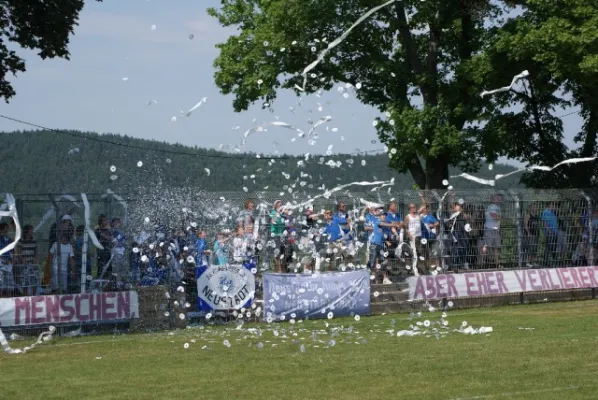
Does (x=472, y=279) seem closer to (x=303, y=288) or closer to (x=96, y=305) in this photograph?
(x=303, y=288)

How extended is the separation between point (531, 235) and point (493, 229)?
1123 millimetres

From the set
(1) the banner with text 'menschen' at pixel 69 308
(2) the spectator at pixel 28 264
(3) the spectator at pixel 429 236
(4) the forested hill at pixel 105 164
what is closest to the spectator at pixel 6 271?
(2) the spectator at pixel 28 264

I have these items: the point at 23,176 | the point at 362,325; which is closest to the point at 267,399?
the point at 362,325

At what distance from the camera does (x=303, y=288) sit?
781 inches

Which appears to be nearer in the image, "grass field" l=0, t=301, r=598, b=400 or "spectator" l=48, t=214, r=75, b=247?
"grass field" l=0, t=301, r=598, b=400

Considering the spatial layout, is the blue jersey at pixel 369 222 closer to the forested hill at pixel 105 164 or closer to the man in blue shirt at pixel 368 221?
the man in blue shirt at pixel 368 221

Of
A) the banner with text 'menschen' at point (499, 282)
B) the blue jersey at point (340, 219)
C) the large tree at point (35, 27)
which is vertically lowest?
the banner with text 'menschen' at point (499, 282)

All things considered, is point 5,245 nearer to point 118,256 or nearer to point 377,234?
point 118,256

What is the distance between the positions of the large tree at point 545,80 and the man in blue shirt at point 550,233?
4.92 meters

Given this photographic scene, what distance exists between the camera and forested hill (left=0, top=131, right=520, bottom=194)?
5041cm

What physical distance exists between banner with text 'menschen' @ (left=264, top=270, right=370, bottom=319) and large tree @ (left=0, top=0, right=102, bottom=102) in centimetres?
933

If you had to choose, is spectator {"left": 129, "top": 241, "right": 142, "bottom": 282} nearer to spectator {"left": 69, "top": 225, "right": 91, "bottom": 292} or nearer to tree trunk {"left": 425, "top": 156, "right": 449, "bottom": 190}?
spectator {"left": 69, "top": 225, "right": 91, "bottom": 292}

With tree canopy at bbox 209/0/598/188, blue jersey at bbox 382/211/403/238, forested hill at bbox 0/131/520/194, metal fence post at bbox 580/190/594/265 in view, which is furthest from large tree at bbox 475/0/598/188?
forested hill at bbox 0/131/520/194

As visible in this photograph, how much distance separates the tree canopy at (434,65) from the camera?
2748cm
